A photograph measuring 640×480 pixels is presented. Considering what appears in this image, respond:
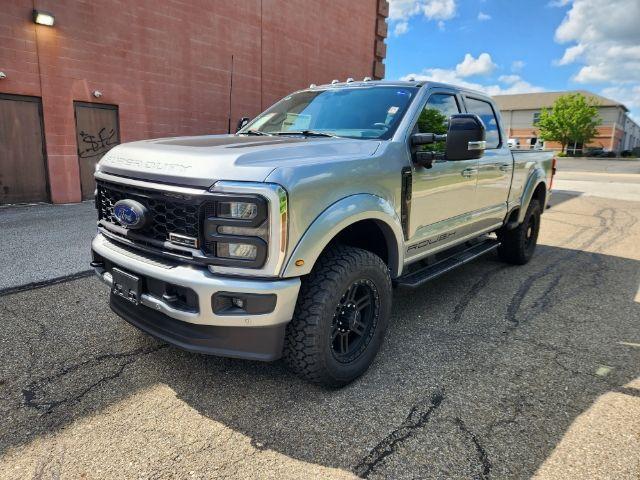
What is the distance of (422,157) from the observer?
3273 millimetres

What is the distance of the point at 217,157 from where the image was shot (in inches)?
94.0

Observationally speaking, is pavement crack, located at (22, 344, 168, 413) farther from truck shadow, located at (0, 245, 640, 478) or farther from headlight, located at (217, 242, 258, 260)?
Result: headlight, located at (217, 242, 258, 260)

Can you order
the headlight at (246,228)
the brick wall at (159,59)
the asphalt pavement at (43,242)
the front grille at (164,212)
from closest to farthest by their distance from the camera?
the headlight at (246,228) < the front grille at (164,212) < the asphalt pavement at (43,242) < the brick wall at (159,59)

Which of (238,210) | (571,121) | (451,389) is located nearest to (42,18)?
(238,210)

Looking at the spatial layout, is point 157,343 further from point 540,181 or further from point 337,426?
point 540,181

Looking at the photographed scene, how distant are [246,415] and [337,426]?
50cm

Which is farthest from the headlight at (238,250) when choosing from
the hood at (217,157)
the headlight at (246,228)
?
the hood at (217,157)

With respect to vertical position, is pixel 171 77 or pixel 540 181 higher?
pixel 171 77

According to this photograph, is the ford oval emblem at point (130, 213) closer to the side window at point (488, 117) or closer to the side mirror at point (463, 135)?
the side mirror at point (463, 135)

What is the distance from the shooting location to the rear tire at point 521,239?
5.55 metres

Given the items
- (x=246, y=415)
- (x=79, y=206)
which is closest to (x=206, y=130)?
(x=79, y=206)

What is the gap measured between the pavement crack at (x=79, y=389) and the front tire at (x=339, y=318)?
1171mm

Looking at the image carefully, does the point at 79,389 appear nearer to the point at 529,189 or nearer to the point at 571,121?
the point at 529,189

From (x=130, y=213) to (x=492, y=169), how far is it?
3378 mm
